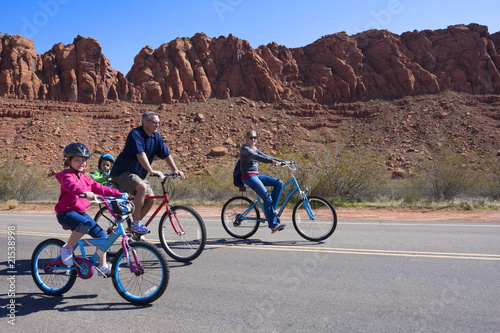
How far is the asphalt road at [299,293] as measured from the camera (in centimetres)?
359

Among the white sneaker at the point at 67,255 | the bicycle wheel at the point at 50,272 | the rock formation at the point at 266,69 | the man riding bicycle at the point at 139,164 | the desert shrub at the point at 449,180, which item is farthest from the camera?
the rock formation at the point at 266,69

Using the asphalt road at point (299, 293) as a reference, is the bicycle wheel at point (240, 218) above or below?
above

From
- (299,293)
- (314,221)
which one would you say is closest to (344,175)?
(314,221)

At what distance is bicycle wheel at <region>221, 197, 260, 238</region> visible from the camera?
25.0ft

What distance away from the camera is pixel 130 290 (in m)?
4.23

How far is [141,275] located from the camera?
13.6 ft

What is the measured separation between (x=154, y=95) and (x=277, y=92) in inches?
934

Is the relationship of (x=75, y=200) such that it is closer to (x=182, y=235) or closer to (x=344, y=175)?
(x=182, y=235)

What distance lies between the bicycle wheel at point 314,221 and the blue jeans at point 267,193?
17.2 inches

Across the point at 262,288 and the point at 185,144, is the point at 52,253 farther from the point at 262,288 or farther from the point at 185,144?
the point at 185,144

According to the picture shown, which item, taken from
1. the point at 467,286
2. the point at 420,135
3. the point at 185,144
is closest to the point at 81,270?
the point at 467,286

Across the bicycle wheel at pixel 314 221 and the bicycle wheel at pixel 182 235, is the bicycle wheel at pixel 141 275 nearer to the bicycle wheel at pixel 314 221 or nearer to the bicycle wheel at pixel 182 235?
the bicycle wheel at pixel 182 235

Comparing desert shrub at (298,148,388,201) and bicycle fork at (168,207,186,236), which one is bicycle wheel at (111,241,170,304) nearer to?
bicycle fork at (168,207,186,236)

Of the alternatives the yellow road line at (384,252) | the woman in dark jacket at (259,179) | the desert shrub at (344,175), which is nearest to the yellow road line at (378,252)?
the yellow road line at (384,252)
